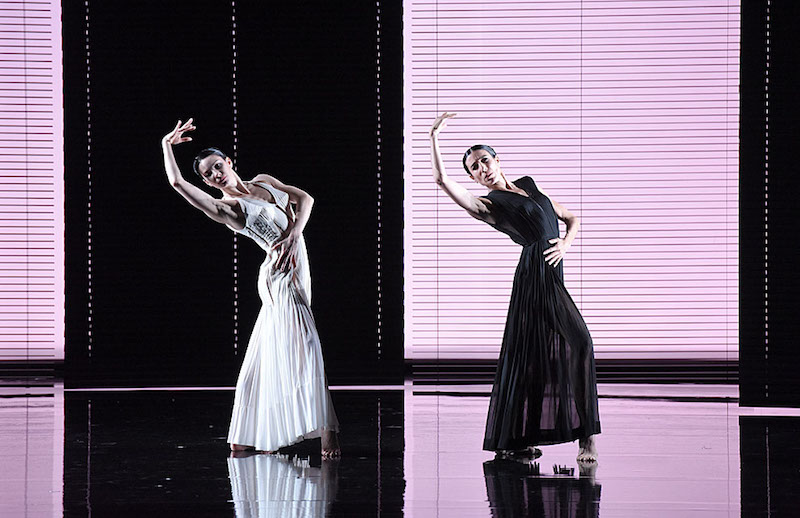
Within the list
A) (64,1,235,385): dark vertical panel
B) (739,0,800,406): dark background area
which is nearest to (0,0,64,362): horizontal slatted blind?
(64,1,235,385): dark vertical panel

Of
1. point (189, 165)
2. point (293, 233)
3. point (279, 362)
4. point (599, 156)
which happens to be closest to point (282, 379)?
point (279, 362)

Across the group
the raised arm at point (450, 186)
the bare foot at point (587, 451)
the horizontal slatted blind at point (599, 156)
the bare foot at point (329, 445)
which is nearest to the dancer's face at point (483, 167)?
the raised arm at point (450, 186)

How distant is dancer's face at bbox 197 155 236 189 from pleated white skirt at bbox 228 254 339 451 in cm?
41

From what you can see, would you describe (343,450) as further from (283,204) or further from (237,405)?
(283,204)

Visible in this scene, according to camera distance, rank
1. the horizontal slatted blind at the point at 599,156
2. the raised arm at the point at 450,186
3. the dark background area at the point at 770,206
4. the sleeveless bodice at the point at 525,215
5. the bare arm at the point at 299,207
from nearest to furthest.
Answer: the raised arm at the point at 450,186, the sleeveless bodice at the point at 525,215, the bare arm at the point at 299,207, the dark background area at the point at 770,206, the horizontal slatted blind at the point at 599,156

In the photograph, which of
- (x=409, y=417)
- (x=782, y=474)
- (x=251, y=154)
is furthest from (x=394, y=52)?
(x=782, y=474)

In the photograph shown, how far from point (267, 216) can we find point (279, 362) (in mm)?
634

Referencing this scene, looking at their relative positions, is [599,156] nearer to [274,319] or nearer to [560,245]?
[560,245]

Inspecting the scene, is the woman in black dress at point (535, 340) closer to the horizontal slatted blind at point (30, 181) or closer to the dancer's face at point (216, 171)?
the dancer's face at point (216, 171)

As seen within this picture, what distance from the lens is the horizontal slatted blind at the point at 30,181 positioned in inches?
249

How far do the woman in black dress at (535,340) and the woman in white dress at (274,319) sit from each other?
721 mm

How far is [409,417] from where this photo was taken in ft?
16.7

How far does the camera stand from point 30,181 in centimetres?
638

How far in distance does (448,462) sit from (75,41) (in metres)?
4.14
